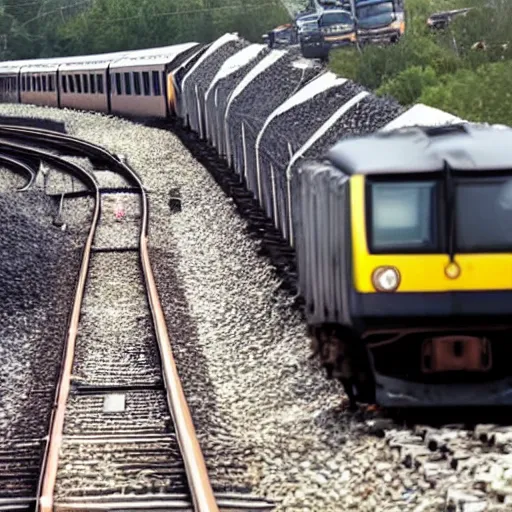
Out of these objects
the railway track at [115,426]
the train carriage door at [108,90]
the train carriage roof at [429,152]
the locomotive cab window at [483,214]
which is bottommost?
the railway track at [115,426]

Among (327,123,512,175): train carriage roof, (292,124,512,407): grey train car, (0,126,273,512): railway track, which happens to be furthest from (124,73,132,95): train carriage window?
(292,124,512,407): grey train car

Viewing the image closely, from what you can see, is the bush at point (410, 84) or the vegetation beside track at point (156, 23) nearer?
the bush at point (410, 84)

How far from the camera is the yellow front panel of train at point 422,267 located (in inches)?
323

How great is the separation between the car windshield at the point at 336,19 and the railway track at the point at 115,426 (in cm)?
2276

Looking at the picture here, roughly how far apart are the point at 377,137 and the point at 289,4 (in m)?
66.8

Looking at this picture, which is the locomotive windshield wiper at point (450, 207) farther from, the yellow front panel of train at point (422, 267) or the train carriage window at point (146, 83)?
the train carriage window at point (146, 83)

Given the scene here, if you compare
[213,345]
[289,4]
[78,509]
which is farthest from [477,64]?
[289,4]

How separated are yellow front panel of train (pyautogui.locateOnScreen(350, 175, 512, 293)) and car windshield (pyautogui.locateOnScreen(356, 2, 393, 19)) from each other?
104 ft

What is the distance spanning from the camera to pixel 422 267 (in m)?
8.26

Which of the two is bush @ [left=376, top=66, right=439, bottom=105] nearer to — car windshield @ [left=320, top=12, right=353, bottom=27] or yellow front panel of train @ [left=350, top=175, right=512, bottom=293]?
car windshield @ [left=320, top=12, right=353, bottom=27]

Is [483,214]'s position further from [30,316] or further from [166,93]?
[166,93]

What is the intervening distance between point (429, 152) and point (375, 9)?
31.9 meters

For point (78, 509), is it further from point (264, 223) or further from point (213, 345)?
point (264, 223)

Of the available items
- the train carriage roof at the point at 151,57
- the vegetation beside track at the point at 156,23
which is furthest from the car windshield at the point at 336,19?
the vegetation beside track at the point at 156,23
